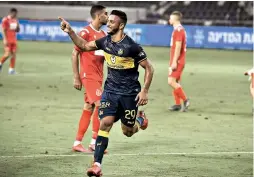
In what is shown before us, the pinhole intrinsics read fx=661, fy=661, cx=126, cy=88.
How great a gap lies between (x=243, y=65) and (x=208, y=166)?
60.0 feet

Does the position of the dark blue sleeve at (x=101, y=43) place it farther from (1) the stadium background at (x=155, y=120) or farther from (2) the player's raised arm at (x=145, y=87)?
(1) the stadium background at (x=155, y=120)

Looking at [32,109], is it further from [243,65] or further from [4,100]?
[243,65]

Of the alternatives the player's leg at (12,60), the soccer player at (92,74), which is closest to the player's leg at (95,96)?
the soccer player at (92,74)

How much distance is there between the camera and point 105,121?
8.61 m

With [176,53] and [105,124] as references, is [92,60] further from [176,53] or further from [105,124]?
[176,53]

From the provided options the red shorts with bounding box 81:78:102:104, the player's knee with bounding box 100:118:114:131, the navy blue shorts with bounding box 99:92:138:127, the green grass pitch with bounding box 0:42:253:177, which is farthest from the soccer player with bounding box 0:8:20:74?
the player's knee with bounding box 100:118:114:131

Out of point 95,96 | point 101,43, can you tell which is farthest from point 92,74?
point 101,43

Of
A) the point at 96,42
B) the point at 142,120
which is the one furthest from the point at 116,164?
the point at 96,42

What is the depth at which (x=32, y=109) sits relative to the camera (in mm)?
14289

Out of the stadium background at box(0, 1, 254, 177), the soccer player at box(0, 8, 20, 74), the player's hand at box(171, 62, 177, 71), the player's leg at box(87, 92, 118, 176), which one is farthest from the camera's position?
the soccer player at box(0, 8, 20, 74)

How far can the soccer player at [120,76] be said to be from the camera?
8570mm

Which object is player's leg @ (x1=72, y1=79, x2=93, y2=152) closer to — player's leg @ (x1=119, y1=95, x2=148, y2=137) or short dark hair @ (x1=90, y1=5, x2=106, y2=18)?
short dark hair @ (x1=90, y1=5, x2=106, y2=18)

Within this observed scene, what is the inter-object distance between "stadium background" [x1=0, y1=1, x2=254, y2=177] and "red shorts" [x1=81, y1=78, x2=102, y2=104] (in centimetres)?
86

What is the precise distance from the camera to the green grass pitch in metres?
8.87
